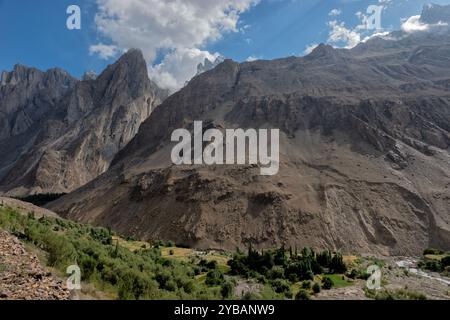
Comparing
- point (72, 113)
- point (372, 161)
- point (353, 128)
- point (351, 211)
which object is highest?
point (72, 113)

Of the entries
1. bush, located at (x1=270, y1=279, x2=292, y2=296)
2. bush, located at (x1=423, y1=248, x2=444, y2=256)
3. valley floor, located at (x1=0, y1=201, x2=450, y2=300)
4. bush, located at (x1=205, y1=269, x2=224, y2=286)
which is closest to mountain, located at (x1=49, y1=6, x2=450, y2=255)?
bush, located at (x1=423, y1=248, x2=444, y2=256)

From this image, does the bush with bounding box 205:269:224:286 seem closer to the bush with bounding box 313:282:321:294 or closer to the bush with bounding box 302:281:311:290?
the bush with bounding box 302:281:311:290

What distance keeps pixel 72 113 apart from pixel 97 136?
25.2 metres

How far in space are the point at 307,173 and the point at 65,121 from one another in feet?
370

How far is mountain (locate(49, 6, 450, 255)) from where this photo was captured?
54.6m

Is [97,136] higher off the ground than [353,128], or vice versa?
[97,136]

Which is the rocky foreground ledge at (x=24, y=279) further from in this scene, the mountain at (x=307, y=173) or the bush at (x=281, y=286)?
the mountain at (x=307, y=173)

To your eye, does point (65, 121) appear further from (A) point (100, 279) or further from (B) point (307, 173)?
(A) point (100, 279)

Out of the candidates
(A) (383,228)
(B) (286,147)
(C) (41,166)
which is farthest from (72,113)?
(A) (383,228)

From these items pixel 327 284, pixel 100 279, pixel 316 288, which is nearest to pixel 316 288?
pixel 316 288

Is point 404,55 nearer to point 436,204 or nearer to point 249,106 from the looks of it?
point 249,106

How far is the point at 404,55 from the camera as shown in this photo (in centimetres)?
12138

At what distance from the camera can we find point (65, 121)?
15312 centimetres

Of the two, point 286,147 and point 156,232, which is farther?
point 286,147
